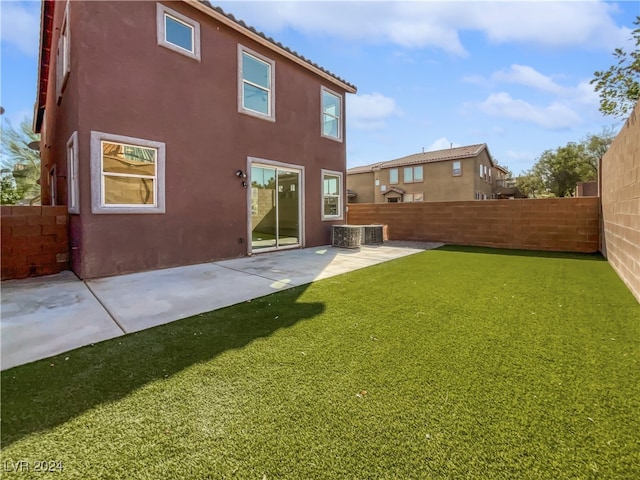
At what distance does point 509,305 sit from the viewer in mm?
4051

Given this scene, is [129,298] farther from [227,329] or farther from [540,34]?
[540,34]

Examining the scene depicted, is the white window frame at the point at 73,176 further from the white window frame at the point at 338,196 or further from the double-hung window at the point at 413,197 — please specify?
the double-hung window at the point at 413,197

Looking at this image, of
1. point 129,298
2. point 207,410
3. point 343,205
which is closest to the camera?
point 207,410

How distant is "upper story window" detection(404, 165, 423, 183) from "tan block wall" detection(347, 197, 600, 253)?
672 inches

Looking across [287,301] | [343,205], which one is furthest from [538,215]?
[287,301]

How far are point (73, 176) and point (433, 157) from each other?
2725 centimetres

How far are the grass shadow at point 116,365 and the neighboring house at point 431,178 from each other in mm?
26209

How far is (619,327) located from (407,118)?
1959 cm

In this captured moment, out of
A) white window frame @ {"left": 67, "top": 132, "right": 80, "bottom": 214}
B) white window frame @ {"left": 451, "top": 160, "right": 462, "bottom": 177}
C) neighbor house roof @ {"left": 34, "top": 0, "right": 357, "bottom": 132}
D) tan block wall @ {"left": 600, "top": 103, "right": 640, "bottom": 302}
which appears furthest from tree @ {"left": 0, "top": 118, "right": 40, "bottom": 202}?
white window frame @ {"left": 451, "top": 160, "right": 462, "bottom": 177}

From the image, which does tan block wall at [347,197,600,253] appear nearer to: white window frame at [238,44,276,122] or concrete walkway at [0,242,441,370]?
concrete walkway at [0,242,441,370]

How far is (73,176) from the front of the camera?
6.10m

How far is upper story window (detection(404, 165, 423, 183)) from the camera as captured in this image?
2825 centimetres

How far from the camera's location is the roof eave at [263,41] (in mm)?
6767

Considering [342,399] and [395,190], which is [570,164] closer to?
[395,190]
